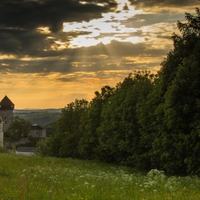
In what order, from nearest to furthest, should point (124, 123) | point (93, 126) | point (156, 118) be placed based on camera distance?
point (156, 118), point (124, 123), point (93, 126)

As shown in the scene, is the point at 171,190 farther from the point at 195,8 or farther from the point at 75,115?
the point at 75,115

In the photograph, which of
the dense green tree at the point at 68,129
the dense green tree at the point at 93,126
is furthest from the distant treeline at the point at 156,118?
the dense green tree at the point at 68,129

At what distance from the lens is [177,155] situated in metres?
37.0

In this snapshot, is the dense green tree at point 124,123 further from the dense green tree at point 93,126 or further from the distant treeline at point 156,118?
the dense green tree at point 93,126

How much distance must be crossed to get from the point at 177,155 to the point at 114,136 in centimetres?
1732

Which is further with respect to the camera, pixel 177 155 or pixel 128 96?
pixel 128 96

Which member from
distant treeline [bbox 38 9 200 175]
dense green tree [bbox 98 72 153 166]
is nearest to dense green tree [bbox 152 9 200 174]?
distant treeline [bbox 38 9 200 175]

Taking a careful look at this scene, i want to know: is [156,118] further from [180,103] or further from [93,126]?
[93,126]

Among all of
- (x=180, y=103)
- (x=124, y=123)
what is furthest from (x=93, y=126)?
(x=180, y=103)

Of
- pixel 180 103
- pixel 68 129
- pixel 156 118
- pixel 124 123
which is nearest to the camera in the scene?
pixel 180 103

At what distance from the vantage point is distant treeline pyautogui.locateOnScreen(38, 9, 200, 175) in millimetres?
35781

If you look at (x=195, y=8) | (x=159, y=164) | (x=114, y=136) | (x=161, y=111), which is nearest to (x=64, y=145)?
(x=114, y=136)

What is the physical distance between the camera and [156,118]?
41.4 m

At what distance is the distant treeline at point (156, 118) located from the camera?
35.8 meters
